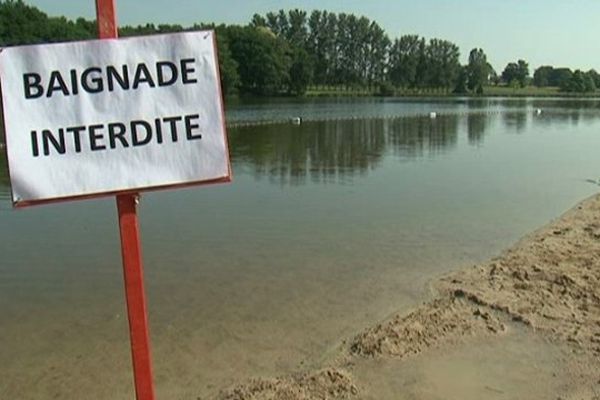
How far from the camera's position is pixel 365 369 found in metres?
5.16

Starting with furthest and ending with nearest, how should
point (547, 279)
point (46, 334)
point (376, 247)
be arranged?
point (376, 247), point (547, 279), point (46, 334)

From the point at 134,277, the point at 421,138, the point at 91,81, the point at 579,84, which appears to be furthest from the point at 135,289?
the point at 579,84

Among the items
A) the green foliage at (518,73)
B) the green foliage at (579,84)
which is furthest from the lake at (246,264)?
the green foliage at (518,73)

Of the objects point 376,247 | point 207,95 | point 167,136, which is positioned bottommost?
point 376,247

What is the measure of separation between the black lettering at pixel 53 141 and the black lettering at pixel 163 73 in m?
0.50

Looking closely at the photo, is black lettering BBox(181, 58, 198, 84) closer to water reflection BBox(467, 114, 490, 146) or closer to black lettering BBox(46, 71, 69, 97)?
black lettering BBox(46, 71, 69, 97)

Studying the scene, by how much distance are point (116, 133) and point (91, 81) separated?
0.26 metres

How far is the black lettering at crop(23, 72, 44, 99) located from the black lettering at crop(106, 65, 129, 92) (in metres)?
0.29

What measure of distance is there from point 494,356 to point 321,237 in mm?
5170

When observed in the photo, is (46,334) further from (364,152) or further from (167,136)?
(364,152)

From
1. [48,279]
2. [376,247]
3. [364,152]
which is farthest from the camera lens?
[364,152]

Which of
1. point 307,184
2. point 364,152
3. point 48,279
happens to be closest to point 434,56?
point 364,152

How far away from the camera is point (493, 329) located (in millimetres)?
5930

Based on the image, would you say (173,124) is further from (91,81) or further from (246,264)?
(246,264)
